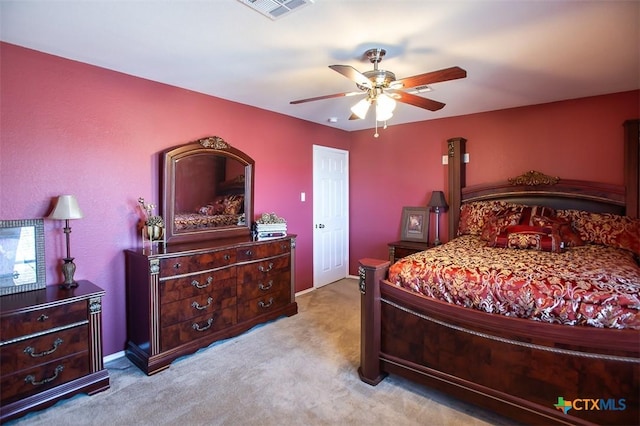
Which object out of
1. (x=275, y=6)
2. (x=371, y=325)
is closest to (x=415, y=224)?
(x=371, y=325)

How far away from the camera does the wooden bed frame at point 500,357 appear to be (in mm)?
1723

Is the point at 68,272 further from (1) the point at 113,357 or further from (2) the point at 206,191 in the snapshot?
(2) the point at 206,191

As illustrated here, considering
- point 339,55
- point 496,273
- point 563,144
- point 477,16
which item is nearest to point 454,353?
point 496,273

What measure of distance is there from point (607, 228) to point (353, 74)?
3015 millimetres

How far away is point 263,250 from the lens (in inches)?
141

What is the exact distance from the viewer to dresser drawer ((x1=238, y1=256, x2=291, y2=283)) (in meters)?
3.38

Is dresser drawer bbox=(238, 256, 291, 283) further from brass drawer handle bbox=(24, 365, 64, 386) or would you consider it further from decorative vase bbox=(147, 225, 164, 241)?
brass drawer handle bbox=(24, 365, 64, 386)

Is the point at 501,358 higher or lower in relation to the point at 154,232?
lower

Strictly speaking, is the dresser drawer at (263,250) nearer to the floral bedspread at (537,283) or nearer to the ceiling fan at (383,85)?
the floral bedspread at (537,283)

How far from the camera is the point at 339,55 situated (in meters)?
2.54

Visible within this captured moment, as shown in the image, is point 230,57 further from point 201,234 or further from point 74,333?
point 74,333

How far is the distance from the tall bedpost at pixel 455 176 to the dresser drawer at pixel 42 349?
4128 millimetres

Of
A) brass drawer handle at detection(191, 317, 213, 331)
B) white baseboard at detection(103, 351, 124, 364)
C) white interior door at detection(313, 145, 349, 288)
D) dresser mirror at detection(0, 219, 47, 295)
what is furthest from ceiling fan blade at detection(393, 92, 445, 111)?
white baseboard at detection(103, 351, 124, 364)

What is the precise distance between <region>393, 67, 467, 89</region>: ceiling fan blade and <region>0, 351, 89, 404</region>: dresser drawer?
298 cm
